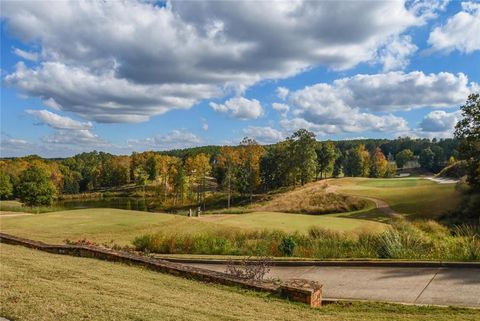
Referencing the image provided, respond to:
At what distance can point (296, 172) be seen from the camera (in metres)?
79.1

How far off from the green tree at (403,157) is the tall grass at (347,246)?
121 m

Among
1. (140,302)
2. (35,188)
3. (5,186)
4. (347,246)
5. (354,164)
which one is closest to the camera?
(140,302)

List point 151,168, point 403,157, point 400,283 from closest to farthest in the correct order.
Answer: point 400,283, point 151,168, point 403,157

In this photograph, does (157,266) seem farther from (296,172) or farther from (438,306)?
(296,172)

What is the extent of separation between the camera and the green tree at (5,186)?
3273 inches

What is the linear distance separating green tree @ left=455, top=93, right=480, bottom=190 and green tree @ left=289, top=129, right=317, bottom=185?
3437 cm

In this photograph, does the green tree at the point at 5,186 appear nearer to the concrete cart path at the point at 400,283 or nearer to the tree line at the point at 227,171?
the tree line at the point at 227,171

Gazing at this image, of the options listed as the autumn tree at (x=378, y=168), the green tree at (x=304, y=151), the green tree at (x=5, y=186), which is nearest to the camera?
the green tree at (x=304, y=151)

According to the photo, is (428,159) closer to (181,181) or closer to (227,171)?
(227,171)

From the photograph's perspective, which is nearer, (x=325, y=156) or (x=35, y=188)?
(x=35, y=188)

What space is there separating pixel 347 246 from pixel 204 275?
22.1 ft

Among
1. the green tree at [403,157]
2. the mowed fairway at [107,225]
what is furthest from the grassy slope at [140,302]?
the green tree at [403,157]

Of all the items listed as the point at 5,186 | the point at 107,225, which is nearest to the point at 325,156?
the point at 5,186

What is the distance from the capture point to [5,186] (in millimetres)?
83500
